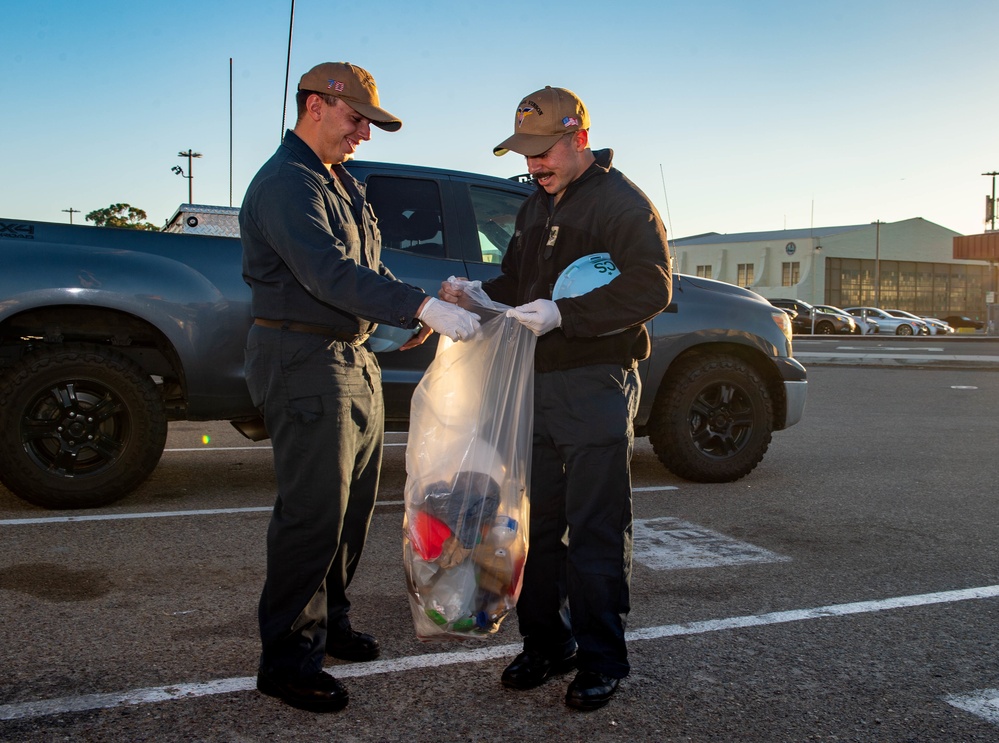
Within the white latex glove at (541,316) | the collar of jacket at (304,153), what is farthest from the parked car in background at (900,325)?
the collar of jacket at (304,153)

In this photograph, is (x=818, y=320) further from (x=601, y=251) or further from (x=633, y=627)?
(x=601, y=251)

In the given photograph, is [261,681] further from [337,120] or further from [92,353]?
[92,353]

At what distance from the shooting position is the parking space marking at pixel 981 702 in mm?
2915

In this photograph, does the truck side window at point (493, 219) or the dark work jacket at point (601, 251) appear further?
the truck side window at point (493, 219)

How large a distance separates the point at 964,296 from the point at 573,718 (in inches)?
3089

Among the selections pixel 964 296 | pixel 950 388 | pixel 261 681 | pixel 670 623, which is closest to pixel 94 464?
pixel 261 681

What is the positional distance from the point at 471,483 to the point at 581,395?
44cm

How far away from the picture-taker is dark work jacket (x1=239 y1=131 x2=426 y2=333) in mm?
2768

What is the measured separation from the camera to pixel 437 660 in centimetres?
331

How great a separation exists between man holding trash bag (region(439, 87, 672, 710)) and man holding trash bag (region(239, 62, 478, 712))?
0.38m

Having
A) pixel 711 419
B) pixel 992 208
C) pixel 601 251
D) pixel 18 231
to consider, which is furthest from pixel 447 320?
pixel 992 208

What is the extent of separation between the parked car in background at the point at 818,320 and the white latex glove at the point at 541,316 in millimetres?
40434

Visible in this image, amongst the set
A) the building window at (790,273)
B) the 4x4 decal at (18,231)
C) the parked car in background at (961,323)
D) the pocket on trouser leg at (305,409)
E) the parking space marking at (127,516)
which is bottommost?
the parking space marking at (127,516)

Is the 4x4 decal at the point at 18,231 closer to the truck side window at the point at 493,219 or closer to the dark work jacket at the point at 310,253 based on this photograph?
the truck side window at the point at 493,219
